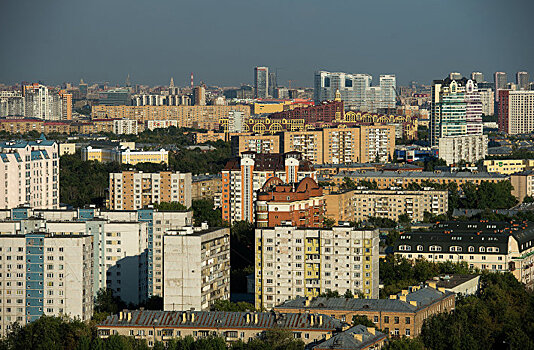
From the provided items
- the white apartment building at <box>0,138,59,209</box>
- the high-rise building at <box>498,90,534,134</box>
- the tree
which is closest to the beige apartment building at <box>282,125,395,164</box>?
the white apartment building at <box>0,138,59,209</box>

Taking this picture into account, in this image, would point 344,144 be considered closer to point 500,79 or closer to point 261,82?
point 500,79

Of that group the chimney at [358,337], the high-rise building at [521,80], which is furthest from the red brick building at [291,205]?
the high-rise building at [521,80]

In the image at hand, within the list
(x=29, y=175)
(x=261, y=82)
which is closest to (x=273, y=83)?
(x=261, y=82)

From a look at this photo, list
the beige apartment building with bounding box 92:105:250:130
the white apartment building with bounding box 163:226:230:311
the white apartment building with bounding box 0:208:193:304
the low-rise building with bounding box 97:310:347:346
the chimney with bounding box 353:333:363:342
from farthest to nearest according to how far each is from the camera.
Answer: the beige apartment building with bounding box 92:105:250:130, the white apartment building with bounding box 0:208:193:304, the white apartment building with bounding box 163:226:230:311, the low-rise building with bounding box 97:310:347:346, the chimney with bounding box 353:333:363:342

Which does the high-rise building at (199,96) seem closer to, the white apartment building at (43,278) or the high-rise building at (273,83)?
the high-rise building at (273,83)

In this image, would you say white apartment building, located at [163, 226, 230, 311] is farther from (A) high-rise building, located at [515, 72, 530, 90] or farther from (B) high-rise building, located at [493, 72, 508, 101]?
(B) high-rise building, located at [493, 72, 508, 101]
